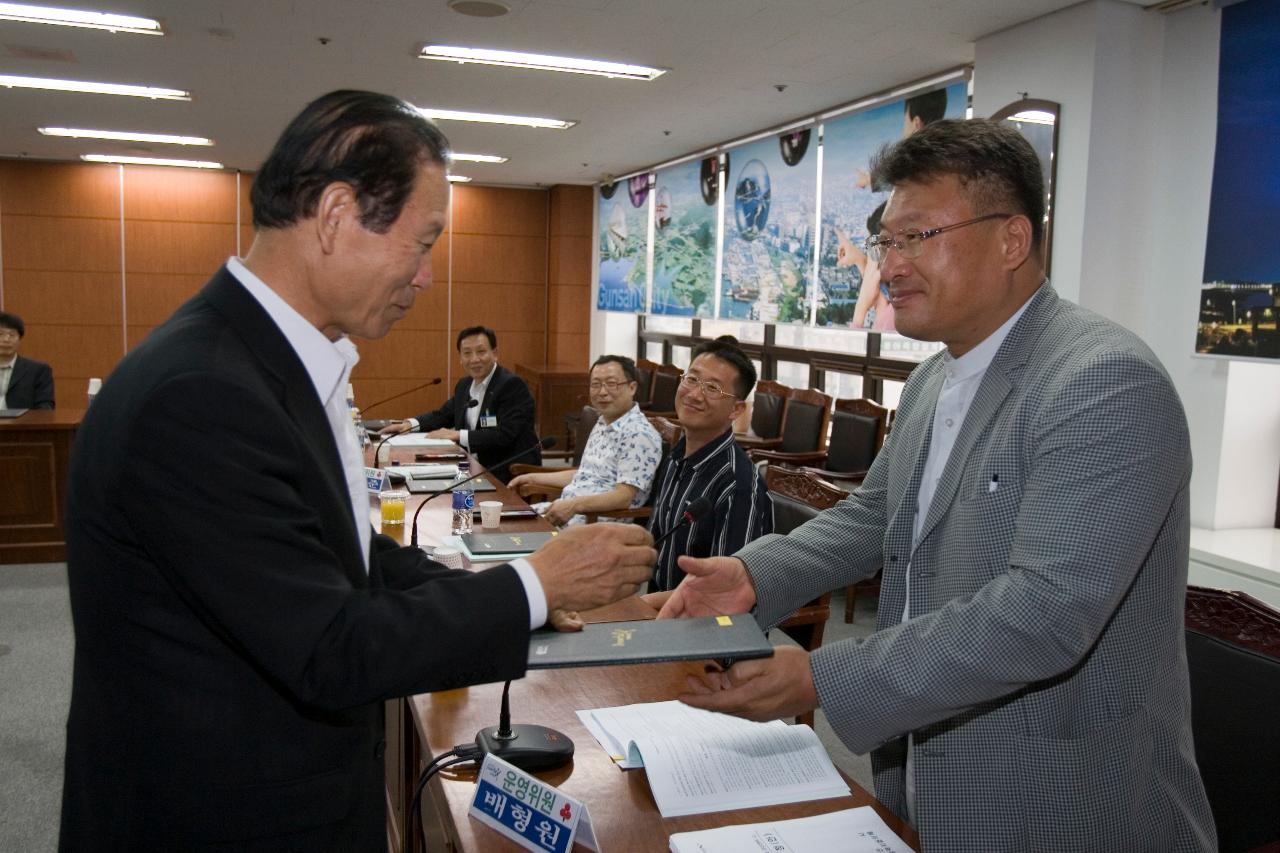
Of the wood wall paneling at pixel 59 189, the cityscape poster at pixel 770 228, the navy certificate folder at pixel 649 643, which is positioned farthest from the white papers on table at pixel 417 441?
the wood wall paneling at pixel 59 189

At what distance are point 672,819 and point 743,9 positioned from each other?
13.8 ft

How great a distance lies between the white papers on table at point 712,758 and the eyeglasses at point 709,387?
157 cm

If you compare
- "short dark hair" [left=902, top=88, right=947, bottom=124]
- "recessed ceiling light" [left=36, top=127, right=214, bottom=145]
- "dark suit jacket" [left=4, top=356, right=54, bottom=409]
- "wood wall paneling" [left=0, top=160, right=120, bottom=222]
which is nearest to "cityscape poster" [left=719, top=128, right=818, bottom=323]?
"short dark hair" [left=902, top=88, right=947, bottom=124]

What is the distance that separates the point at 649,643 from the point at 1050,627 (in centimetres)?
51

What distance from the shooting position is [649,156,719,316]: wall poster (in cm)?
891

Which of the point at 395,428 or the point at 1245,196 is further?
the point at 395,428

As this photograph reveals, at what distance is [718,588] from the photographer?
1.67 m

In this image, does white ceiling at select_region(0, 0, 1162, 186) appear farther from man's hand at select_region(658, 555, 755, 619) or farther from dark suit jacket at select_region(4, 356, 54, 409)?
man's hand at select_region(658, 555, 755, 619)

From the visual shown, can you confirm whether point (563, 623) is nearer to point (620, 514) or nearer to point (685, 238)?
point (620, 514)

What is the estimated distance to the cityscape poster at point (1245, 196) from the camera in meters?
3.97

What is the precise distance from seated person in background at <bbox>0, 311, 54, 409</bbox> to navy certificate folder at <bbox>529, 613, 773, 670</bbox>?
6488 mm

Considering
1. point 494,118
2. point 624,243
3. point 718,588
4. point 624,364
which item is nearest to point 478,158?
point 624,243

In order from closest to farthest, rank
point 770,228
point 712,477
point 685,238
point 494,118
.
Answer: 1. point 712,477
2. point 494,118
3. point 770,228
4. point 685,238

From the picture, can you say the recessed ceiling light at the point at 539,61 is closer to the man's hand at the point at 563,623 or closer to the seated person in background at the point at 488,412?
the seated person in background at the point at 488,412
